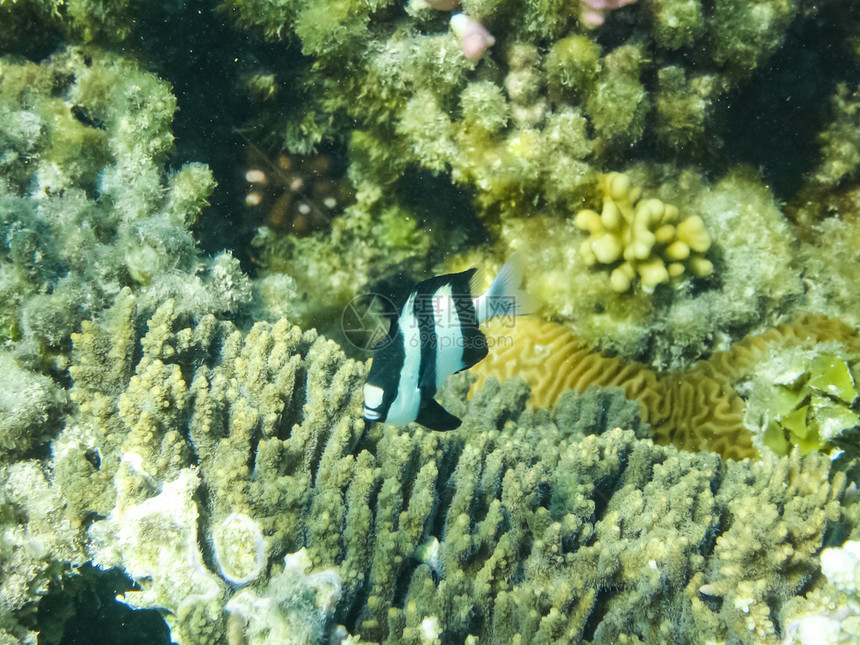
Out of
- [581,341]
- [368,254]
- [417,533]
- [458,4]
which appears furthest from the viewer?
[368,254]

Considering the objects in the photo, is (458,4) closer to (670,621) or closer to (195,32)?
(195,32)

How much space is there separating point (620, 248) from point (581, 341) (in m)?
0.81

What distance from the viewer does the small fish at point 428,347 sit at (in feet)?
6.95

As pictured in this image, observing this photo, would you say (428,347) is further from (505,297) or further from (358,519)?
(358,519)

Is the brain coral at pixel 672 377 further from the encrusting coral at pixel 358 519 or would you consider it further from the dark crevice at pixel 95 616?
the dark crevice at pixel 95 616

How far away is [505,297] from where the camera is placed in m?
2.36

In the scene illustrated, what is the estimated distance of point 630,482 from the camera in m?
2.73

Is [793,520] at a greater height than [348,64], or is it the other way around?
[348,64]

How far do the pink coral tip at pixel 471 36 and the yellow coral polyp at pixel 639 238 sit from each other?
1.32m

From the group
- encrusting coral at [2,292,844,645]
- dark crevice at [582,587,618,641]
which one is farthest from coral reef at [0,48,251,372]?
dark crevice at [582,587,618,641]

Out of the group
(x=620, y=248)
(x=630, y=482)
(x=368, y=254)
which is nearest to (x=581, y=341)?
(x=620, y=248)

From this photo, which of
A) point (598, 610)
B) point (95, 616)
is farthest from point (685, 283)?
point (95, 616)

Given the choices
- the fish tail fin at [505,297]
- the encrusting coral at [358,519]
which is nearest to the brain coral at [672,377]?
A: the encrusting coral at [358,519]

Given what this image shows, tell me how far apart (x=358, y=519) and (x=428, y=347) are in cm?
Answer: 74
